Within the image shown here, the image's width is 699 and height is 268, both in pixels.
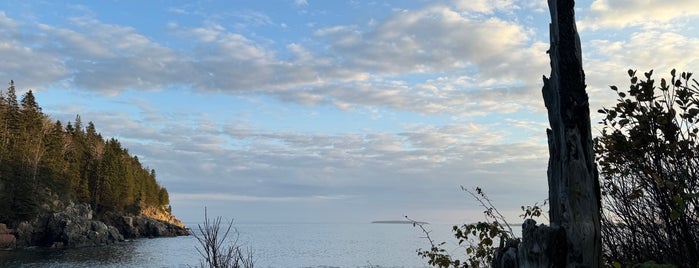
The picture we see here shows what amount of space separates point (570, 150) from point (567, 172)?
0.18 m

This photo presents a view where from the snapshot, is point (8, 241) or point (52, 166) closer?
point (8, 241)

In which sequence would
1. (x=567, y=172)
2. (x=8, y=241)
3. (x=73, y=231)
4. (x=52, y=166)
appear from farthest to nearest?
(x=52, y=166) < (x=73, y=231) < (x=8, y=241) < (x=567, y=172)

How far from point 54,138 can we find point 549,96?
91.1 meters

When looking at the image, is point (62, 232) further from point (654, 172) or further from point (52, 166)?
point (654, 172)

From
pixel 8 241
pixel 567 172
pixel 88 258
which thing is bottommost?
pixel 88 258

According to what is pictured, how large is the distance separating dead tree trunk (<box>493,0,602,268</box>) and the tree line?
259 ft

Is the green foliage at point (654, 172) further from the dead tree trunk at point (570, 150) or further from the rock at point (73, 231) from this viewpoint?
the rock at point (73, 231)

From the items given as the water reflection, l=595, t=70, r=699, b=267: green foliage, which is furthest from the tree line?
l=595, t=70, r=699, b=267: green foliage

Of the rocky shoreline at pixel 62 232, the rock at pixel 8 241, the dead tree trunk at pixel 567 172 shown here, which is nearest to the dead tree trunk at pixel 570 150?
the dead tree trunk at pixel 567 172

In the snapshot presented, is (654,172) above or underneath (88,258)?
above

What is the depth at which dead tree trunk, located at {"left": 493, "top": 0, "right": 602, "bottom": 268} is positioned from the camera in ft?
13.5

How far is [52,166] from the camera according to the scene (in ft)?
254

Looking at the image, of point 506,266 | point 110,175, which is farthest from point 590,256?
point 110,175

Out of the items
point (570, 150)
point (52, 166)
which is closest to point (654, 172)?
point (570, 150)
